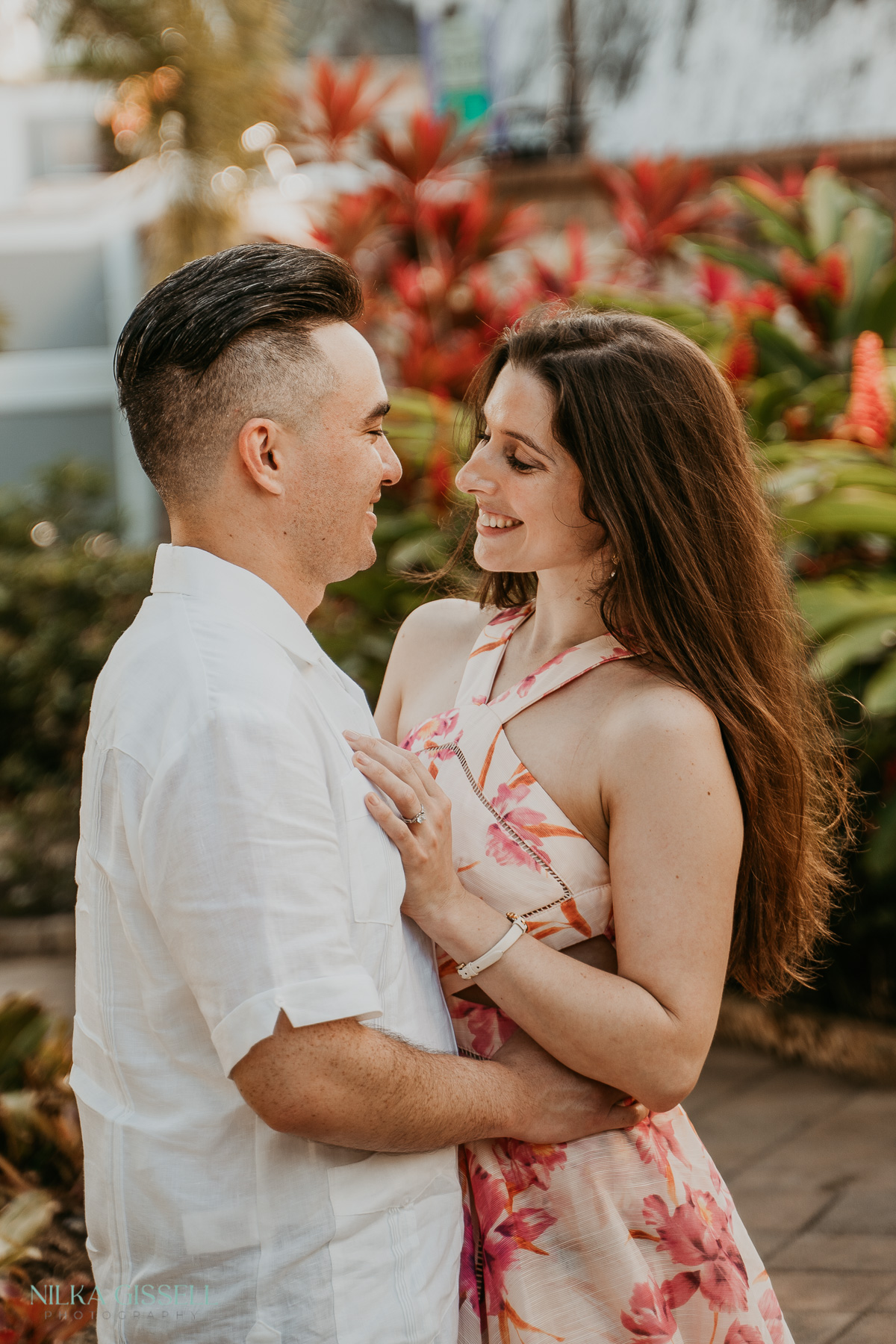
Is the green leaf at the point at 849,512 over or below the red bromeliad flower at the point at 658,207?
below

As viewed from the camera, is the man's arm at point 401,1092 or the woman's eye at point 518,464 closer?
the man's arm at point 401,1092

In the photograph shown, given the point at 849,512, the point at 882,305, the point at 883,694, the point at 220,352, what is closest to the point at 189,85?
the point at 882,305

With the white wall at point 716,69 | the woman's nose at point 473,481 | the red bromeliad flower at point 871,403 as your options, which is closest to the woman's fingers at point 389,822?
the woman's nose at point 473,481

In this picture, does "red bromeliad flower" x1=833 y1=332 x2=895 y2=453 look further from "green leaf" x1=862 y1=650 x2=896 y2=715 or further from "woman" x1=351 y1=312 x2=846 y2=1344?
"woman" x1=351 y1=312 x2=846 y2=1344

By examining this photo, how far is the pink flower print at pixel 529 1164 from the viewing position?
146 centimetres

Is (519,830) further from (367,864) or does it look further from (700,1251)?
(700,1251)

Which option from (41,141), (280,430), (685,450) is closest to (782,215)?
(685,450)

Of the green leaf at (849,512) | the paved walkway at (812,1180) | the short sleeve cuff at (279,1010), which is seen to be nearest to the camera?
the short sleeve cuff at (279,1010)

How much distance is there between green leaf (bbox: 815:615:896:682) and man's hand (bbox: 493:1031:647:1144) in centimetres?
160

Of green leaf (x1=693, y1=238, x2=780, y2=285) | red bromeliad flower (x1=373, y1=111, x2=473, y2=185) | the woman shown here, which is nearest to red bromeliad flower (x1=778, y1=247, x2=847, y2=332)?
green leaf (x1=693, y1=238, x2=780, y2=285)

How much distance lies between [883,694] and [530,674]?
146 centimetres

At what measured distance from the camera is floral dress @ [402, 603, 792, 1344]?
1439mm

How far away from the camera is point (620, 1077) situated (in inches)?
54.2

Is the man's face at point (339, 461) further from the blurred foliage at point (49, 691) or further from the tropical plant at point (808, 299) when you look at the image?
the blurred foliage at point (49, 691)
